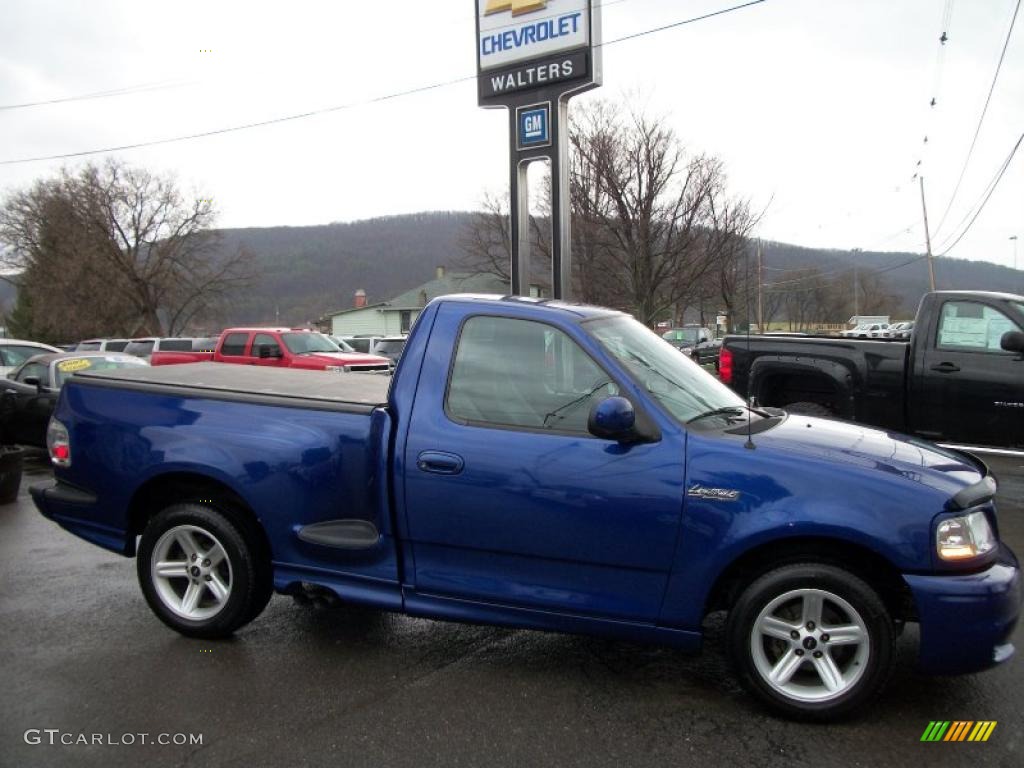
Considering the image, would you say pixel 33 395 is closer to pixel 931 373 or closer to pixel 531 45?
pixel 531 45

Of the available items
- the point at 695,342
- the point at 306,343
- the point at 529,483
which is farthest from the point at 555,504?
the point at 695,342

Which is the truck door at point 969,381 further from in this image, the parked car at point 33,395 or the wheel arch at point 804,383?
the parked car at point 33,395

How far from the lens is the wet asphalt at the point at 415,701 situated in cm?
297

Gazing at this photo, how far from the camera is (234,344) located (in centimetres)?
1814

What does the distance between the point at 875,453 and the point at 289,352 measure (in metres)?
14.9

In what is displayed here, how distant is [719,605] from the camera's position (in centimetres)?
338

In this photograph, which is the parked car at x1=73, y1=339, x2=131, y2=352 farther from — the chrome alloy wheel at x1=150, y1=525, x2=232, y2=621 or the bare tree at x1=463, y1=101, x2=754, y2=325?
the chrome alloy wheel at x1=150, y1=525, x2=232, y2=621

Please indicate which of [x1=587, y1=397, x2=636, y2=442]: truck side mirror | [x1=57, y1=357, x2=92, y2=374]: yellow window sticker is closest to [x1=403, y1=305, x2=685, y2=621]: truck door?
[x1=587, y1=397, x2=636, y2=442]: truck side mirror

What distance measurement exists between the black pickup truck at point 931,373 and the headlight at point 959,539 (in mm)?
4274

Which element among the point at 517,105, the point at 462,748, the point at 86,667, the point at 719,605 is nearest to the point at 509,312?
the point at 719,605

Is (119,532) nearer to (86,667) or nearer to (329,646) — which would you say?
(86,667)

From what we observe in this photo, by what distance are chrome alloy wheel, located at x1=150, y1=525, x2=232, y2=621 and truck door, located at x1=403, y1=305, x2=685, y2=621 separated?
3.92 ft

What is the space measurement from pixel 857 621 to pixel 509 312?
2.05 metres

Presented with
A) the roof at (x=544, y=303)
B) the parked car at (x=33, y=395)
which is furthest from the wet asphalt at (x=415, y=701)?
the parked car at (x=33, y=395)
